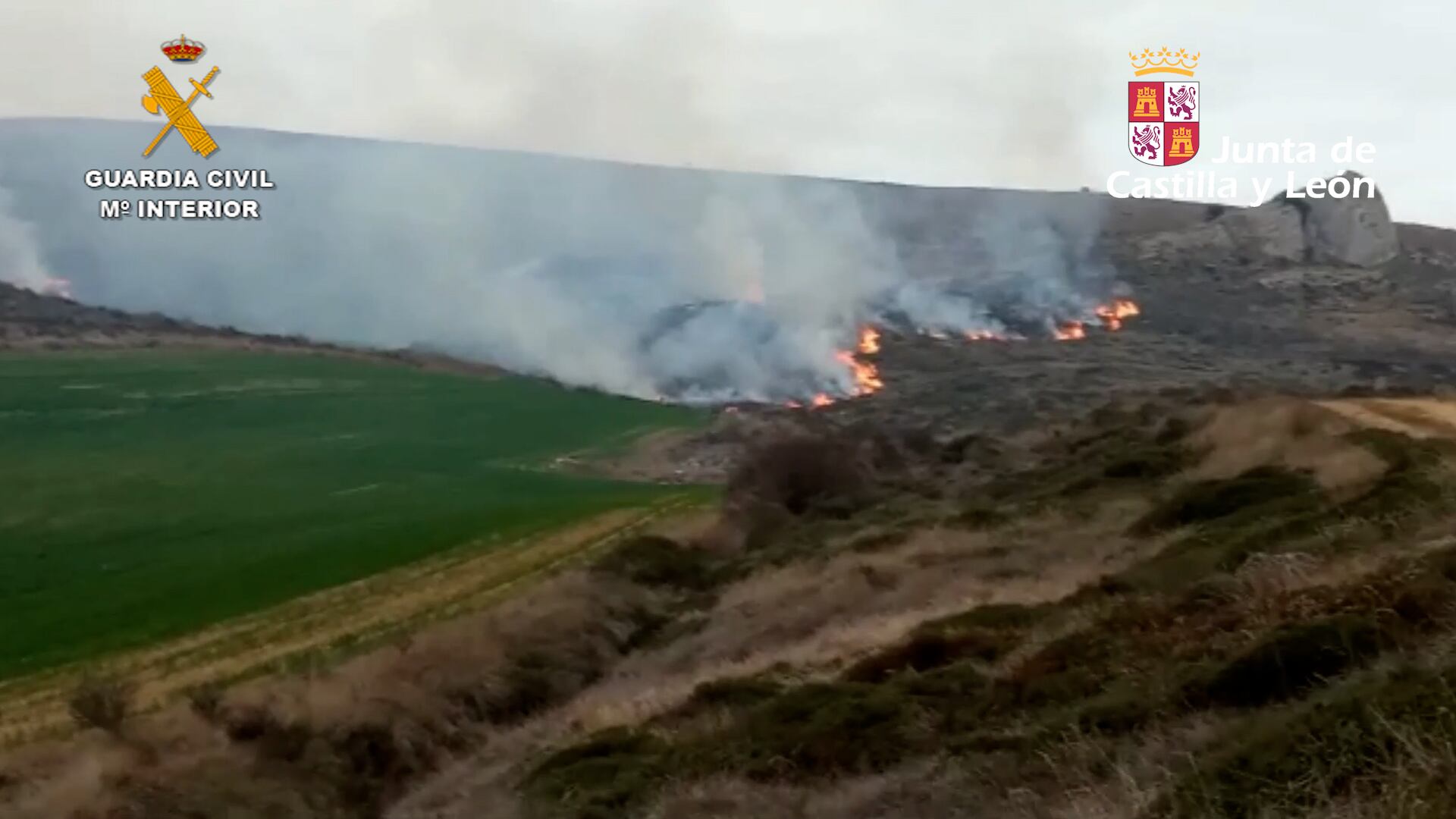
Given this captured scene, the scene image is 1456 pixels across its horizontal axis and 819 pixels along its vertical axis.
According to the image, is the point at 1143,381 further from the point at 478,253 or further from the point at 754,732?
the point at 754,732

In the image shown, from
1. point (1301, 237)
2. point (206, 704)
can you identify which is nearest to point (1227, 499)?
point (206, 704)

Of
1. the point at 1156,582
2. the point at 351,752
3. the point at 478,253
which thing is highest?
the point at 478,253

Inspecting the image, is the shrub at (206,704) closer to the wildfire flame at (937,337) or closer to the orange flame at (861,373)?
the wildfire flame at (937,337)

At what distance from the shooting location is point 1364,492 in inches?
786

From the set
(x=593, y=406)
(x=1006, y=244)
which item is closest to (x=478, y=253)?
(x=593, y=406)

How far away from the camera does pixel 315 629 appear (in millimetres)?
26734

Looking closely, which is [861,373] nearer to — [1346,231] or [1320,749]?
[1320,749]

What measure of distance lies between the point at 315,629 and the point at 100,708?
29.2 ft

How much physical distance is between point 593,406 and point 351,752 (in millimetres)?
56004

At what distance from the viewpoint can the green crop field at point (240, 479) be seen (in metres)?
29.1

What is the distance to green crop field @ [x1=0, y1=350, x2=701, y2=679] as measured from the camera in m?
29.1

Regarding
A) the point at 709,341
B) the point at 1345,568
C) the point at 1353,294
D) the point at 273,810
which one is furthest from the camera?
the point at 1353,294

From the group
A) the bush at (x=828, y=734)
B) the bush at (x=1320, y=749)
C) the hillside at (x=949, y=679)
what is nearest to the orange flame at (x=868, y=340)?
the hillside at (x=949, y=679)

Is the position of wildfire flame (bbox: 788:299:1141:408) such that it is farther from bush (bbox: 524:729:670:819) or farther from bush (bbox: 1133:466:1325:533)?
bush (bbox: 524:729:670:819)
